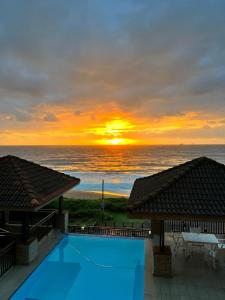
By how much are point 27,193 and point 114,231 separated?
587 centimetres

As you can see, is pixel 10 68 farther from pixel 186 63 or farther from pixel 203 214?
pixel 203 214

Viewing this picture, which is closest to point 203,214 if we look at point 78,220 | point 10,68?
point 78,220

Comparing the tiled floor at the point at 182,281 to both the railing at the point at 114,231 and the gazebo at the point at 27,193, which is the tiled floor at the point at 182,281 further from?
the railing at the point at 114,231

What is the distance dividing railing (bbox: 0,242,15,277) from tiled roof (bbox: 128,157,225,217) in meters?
4.13

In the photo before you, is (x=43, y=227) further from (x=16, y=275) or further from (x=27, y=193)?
(x=16, y=275)

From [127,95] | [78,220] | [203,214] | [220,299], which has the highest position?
[127,95]

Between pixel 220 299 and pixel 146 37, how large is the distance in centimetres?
1229

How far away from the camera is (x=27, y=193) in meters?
9.98

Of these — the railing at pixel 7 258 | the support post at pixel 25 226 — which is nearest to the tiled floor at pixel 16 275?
the railing at pixel 7 258

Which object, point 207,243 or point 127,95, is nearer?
point 207,243

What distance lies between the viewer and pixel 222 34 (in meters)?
15.6

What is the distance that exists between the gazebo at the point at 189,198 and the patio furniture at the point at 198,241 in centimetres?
163

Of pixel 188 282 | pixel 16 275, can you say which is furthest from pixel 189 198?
pixel 16 275

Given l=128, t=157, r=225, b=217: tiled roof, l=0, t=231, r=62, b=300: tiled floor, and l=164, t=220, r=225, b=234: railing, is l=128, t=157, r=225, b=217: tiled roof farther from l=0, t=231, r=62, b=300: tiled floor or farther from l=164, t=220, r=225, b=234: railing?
l=164, t=220, r=225, b=234: railing
